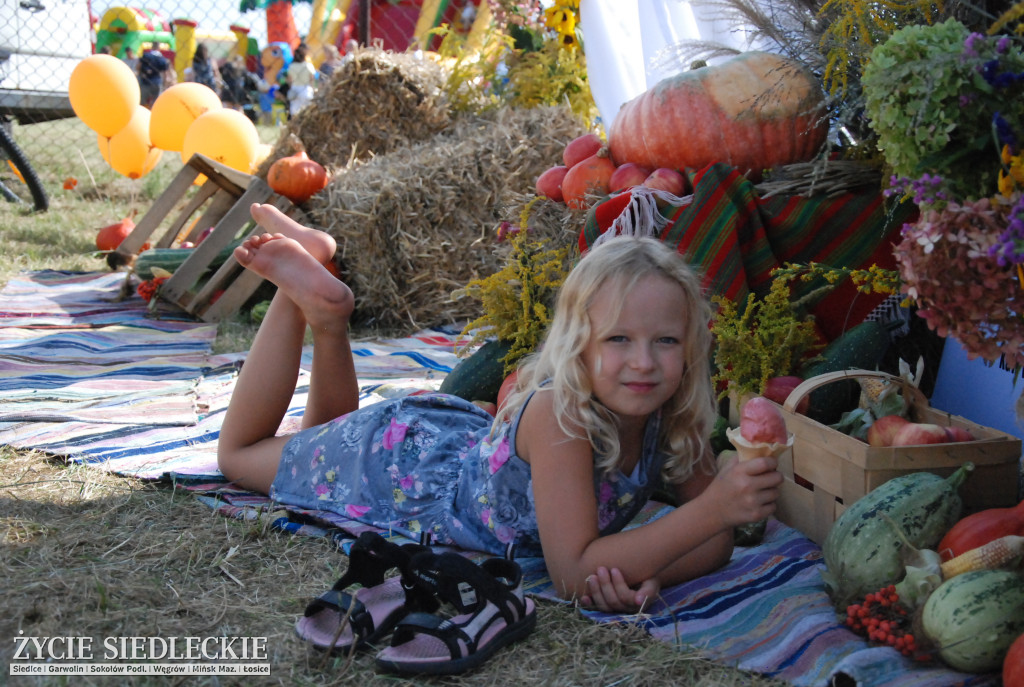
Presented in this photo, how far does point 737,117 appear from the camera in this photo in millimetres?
3434

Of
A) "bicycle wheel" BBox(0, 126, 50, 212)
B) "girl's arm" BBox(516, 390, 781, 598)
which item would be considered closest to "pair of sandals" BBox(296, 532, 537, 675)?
"girl's arm" BBox(516, 390, 781, 598)

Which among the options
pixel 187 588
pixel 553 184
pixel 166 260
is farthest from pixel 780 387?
pixel 166 260

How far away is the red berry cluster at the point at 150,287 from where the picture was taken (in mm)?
5797

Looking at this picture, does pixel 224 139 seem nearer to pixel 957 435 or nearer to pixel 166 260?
pixel 166 260

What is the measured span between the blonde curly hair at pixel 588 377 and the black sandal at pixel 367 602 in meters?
0.47

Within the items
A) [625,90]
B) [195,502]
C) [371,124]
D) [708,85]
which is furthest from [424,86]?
[195,502]

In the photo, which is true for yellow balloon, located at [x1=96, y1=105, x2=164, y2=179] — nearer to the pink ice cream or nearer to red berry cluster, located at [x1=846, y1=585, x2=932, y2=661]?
the pink ice cream

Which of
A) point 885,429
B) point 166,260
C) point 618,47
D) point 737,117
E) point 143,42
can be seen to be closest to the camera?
point 885,429

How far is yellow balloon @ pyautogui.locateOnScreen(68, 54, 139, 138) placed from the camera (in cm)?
826

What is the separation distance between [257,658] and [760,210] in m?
2.29

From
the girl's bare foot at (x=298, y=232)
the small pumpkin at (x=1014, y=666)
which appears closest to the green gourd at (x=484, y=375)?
the girl's bare foot at (x=298, y=232)

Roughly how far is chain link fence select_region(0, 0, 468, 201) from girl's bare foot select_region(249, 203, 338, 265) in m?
3.91

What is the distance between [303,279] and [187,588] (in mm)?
1070

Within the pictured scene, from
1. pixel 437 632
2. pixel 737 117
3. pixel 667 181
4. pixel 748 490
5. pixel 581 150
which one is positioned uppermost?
pixel 737 117
